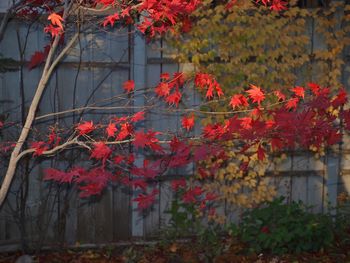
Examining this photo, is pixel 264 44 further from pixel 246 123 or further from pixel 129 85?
pixel 246 123

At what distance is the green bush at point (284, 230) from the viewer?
5328 mm

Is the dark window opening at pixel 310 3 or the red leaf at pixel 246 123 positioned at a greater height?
the dark window opening at pixel 310 3

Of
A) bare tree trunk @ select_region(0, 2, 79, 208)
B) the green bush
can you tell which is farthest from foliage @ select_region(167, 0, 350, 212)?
bare tree trunk @ select_region(0, 2, 79, 208)

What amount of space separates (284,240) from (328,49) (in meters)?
2.04

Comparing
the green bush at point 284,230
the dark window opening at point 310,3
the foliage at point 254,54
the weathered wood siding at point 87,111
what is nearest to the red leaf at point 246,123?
the foliage at point 254,54

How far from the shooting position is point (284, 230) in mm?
5324

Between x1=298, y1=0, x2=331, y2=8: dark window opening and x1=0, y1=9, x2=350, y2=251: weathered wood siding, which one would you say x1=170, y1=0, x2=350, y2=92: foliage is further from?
x1=0, y1=9, x2=350, y2=251: weathered wood siding

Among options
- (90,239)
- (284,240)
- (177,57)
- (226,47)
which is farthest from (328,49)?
(90,239)

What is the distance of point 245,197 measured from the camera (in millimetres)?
5777

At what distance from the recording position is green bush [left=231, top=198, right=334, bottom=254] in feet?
17.5

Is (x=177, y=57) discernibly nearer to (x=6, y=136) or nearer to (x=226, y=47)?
(x=226, y=47)

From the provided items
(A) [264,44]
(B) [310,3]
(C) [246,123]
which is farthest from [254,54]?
(C) [246,123]

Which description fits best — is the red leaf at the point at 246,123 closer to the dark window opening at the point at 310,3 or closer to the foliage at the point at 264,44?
the foliage at the point at 264,44

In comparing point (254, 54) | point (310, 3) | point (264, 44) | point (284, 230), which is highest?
point (310, 3)
